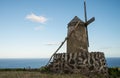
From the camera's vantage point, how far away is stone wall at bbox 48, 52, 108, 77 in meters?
20.1

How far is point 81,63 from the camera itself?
20.3 m

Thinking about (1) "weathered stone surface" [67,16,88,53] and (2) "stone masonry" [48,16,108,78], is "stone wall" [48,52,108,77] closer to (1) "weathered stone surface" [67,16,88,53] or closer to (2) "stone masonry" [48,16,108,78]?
(2) "stone masonry" [48,16,108,78]

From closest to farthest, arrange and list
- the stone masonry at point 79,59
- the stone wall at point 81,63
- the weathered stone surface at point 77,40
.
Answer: the stone wall at point 81,63
the stone masonry at point 79,59
the weathered stone surface at point 77,40

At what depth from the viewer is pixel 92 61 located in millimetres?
20547

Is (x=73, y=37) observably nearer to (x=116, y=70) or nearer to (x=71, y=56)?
(x=71, y=56)

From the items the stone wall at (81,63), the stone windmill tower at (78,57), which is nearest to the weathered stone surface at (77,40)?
the stone windmill tower at (78,57)

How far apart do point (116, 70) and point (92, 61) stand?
352 centimetres

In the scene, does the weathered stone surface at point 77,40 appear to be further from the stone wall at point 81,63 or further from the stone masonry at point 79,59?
the stone wall at point 81,63

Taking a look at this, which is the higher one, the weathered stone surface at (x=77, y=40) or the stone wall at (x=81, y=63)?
the weathered stone surface at (x=77, y=40)

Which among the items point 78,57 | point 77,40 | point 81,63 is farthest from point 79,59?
point 77,40

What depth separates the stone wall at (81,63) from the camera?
20.1m

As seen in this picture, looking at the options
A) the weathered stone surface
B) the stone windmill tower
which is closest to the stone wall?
the stone windmill tower

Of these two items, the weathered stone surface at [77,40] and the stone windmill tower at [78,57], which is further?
the weathered stone surface at [77,40]

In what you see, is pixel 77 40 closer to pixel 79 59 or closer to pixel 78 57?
pixel 78 57
